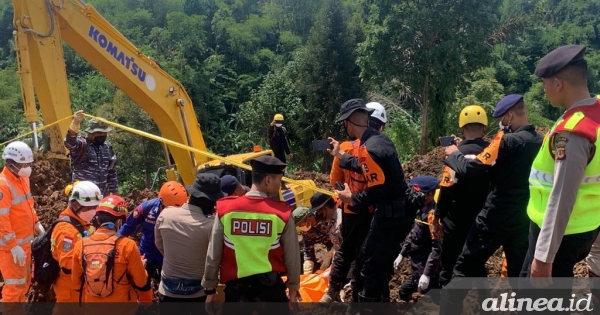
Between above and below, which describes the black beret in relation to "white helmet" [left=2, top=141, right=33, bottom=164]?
above

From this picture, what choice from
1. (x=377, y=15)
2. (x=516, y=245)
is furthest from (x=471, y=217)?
(x=377, y=15)

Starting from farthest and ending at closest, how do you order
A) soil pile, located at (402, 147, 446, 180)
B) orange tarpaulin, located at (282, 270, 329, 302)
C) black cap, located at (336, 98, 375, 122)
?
soil pile, located at (402, 147, 446, 180), orange tarpaulin, located at (282, 270, 329, 302), black cap, located at (336, 98, 375, 122)

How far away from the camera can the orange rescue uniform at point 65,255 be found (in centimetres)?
394

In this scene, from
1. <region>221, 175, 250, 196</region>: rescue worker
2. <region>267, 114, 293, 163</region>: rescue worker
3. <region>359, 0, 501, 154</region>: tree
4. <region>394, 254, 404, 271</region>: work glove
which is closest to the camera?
<region>221, 175, 250, 196</region>: rescue worker

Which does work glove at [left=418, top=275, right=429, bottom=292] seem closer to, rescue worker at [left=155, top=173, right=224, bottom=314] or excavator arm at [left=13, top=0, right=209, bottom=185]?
rescue worker at [left=155, top=173, right=224, bottom=314]

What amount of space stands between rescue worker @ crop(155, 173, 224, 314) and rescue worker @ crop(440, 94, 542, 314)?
1.99 meters

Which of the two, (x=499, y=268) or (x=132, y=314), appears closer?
(x=132, y=314)

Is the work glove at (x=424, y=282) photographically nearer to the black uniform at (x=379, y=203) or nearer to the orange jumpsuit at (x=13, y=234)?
the black uniform at (x=379, y=203)

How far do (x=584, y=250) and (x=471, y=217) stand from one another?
4.96ft

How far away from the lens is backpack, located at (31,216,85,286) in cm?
410

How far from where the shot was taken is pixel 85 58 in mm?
8102

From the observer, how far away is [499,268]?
6.12m

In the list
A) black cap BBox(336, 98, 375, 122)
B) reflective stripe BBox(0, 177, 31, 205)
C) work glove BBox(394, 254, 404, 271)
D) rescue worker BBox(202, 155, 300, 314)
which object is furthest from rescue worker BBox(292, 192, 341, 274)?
reflective stripe BBox(0, 177, 31, 205)

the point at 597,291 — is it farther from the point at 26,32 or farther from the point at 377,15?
the point at 377,15
